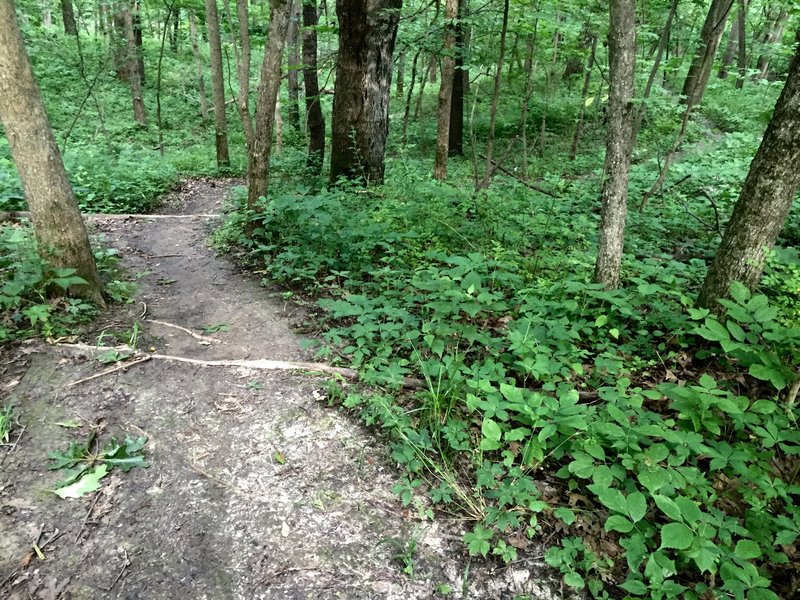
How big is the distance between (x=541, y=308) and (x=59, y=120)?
17394 millimetres

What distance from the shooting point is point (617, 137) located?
13.5ft

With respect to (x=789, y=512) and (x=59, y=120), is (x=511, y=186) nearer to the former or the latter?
(x=789, y=512)

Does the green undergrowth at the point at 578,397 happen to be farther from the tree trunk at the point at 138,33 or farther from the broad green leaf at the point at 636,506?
the tree trunk at the point at 138,33

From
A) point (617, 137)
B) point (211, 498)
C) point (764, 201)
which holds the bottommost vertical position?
point (211, 498)

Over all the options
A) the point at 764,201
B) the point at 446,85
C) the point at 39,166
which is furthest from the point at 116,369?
the point at 446,85

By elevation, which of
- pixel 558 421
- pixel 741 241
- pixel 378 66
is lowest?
pixel 558 421

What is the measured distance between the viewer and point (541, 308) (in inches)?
165

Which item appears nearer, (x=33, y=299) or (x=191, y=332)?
(x=33, y=299)

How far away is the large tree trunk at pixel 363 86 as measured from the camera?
710 cm

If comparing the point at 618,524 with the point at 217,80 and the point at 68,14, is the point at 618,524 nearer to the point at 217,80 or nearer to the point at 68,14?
the point at 217,80

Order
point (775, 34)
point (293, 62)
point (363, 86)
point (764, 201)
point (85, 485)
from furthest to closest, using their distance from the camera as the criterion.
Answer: point (775, 34) < point (293, 62) < point (363, 86) < point (764, 201) < point (85, 485)

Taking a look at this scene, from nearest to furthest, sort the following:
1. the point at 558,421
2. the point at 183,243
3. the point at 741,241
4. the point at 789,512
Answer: the point at 789,512, the point at 558,421, the point at 741,241, the point at 183,243

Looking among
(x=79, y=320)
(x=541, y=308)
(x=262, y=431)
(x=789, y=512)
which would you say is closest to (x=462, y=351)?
(x=541, y=308)

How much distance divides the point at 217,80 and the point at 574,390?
11899mm
